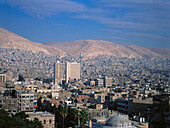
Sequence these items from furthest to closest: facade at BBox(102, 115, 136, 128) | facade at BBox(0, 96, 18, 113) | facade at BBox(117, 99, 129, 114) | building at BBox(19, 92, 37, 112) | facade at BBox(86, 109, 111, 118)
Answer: building at BBox(19, 92, 37, 112) < facade at BBox(117, 99, 129, 114) < facade at BBox(0, 96, 18, 113) < facade at BBox(86, 109, 111, 118) < facade at BBox(102, 115, 136, 128)

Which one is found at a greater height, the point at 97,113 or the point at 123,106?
the point at 123,106

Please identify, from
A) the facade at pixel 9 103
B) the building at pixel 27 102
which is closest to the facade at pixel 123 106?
the building at pixel 27 102

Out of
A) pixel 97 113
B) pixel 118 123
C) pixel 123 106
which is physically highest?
pixel 118 123

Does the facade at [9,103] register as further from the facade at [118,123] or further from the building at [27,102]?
the facade at [118,123]

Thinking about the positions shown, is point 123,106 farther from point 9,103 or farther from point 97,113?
point 9,103

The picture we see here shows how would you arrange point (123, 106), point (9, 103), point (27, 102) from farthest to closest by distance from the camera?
1. point (27, 102)
2. point (123, 106)
3. point (9, 103)

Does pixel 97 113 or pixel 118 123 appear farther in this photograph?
pixel 97 113

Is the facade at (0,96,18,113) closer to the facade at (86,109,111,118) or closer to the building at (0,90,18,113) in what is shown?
the building at (0,90,18,113)

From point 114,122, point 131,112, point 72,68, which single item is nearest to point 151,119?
point 131,112

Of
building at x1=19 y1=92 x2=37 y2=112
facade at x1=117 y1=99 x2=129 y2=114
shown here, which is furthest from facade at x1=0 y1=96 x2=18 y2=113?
facade at x1=117 y1=99 x2=129 y2=114

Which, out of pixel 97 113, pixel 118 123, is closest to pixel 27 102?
pixel 97 113

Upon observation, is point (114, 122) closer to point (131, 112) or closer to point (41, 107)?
point (131, 112)
